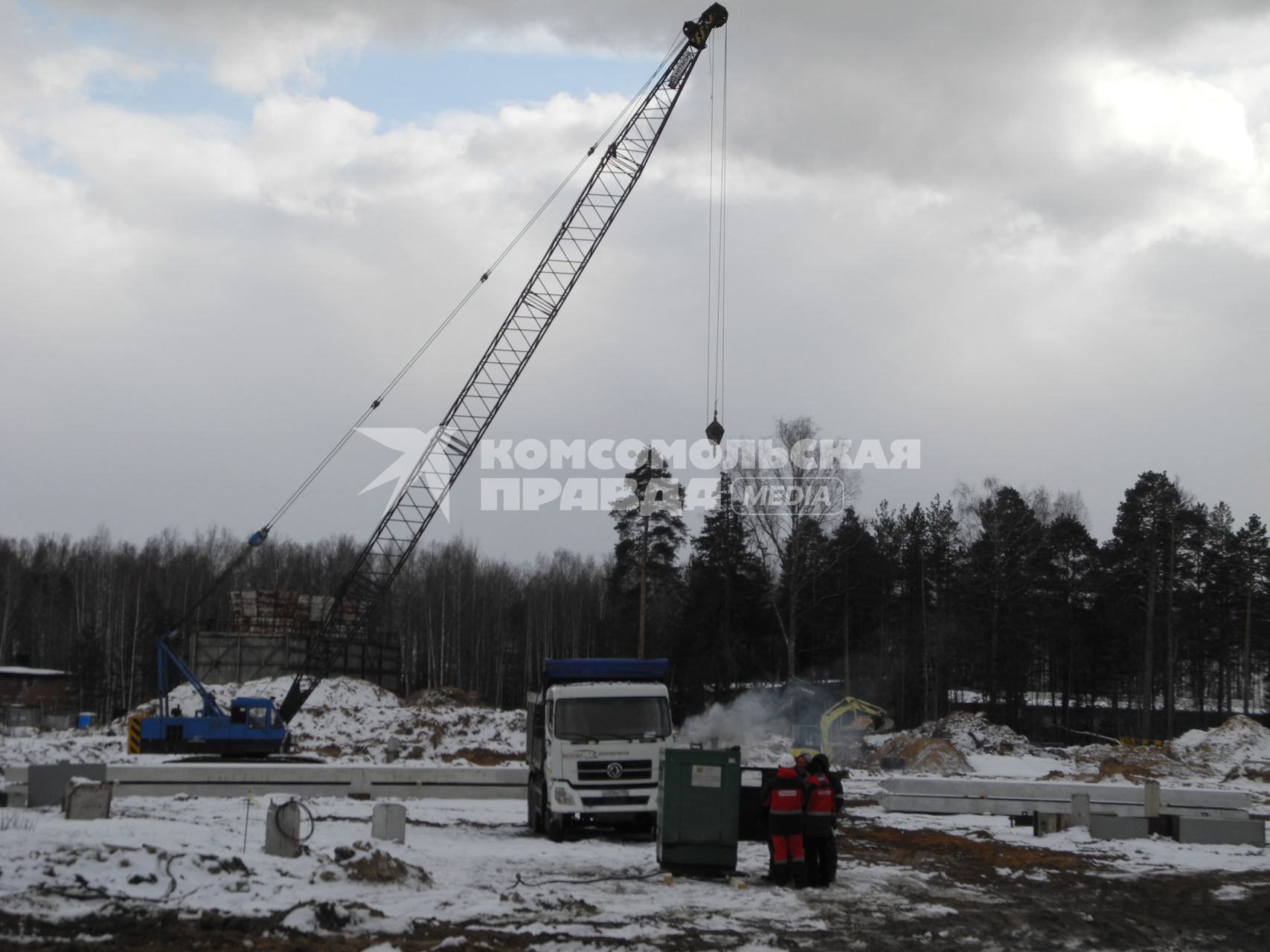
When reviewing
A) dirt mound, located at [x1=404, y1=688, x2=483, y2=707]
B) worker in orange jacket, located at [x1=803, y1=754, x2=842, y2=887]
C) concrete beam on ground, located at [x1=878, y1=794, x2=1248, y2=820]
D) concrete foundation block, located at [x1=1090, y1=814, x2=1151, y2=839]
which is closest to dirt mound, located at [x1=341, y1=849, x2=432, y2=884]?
worker in orange jacket, located at [x1=803, y1=754, x2=842, y2=887]

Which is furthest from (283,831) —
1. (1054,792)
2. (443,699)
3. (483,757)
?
(443,699)

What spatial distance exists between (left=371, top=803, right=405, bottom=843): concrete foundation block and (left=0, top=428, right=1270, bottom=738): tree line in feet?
108

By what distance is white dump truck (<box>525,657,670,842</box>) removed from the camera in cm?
1747

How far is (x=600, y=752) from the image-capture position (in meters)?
17.6

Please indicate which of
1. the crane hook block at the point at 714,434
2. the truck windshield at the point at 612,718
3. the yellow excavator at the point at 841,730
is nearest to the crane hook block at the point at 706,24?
the crane hook block at the point at 714,434

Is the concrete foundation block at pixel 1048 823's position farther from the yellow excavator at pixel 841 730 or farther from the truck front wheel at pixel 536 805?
the yellow excavator at pixel 841 730

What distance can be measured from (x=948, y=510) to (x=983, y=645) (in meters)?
9.09

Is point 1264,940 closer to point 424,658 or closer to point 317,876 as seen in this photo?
point 317,876

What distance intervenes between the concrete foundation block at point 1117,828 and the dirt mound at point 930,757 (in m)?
17.9

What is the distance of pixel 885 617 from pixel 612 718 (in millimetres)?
43138

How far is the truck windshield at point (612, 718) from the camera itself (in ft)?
58.4

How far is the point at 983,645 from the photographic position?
5831 cm

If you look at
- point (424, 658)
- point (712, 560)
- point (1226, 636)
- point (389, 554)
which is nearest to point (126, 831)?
point (389, 554)

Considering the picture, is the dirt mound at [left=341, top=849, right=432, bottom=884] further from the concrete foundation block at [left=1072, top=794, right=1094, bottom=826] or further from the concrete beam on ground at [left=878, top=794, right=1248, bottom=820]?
the concrete beam on ground at [left=878, top=794, right=1248, bottom=820]
